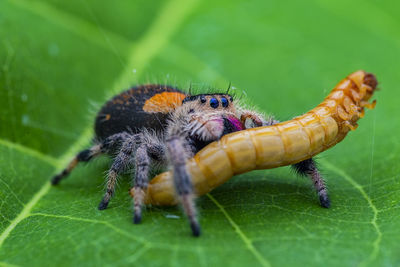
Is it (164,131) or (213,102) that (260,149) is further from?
(164,131)

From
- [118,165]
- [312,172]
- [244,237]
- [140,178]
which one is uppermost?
[118,165]

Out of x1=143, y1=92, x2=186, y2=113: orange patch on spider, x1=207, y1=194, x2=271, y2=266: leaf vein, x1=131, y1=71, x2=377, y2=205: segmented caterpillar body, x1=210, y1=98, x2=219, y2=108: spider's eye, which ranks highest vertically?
x1=143, y1=92, x2=186, y2=113: orange patch on spider

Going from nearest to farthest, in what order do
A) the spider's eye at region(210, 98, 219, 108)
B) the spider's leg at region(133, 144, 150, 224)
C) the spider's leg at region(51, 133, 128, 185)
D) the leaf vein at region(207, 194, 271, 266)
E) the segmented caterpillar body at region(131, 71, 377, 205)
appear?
1. the leaf vein at region(207, 194, 271, 266)
2. the spider's leg at region(133, 144, 150, 224)
3. the segmented caterpillar body at region(131, 71, 377, 205)
4. the spider's eye at region(210, 98, 219, 108)
5. the spider's leg at region(51, 133, 128, 185)

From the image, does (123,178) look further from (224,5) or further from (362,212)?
(224,5)

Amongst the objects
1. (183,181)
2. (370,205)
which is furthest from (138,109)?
(370,205)

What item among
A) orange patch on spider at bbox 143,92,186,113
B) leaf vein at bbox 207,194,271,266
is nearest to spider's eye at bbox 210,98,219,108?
orange patch on spider at bbox 143,92,186,113

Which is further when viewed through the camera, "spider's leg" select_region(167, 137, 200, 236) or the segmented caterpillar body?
the segmented caterpillar body

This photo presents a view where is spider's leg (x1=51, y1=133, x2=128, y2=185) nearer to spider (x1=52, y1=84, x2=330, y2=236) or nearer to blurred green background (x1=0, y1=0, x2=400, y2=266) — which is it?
spider (x1=52, y1=84, x2=330, y2=236)

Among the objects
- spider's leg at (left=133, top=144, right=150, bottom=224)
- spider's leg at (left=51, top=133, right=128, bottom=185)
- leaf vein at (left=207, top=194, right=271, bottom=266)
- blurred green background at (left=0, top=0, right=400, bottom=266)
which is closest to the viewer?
leaf vein at (left=207, top=194, right=271, bottom=266)
